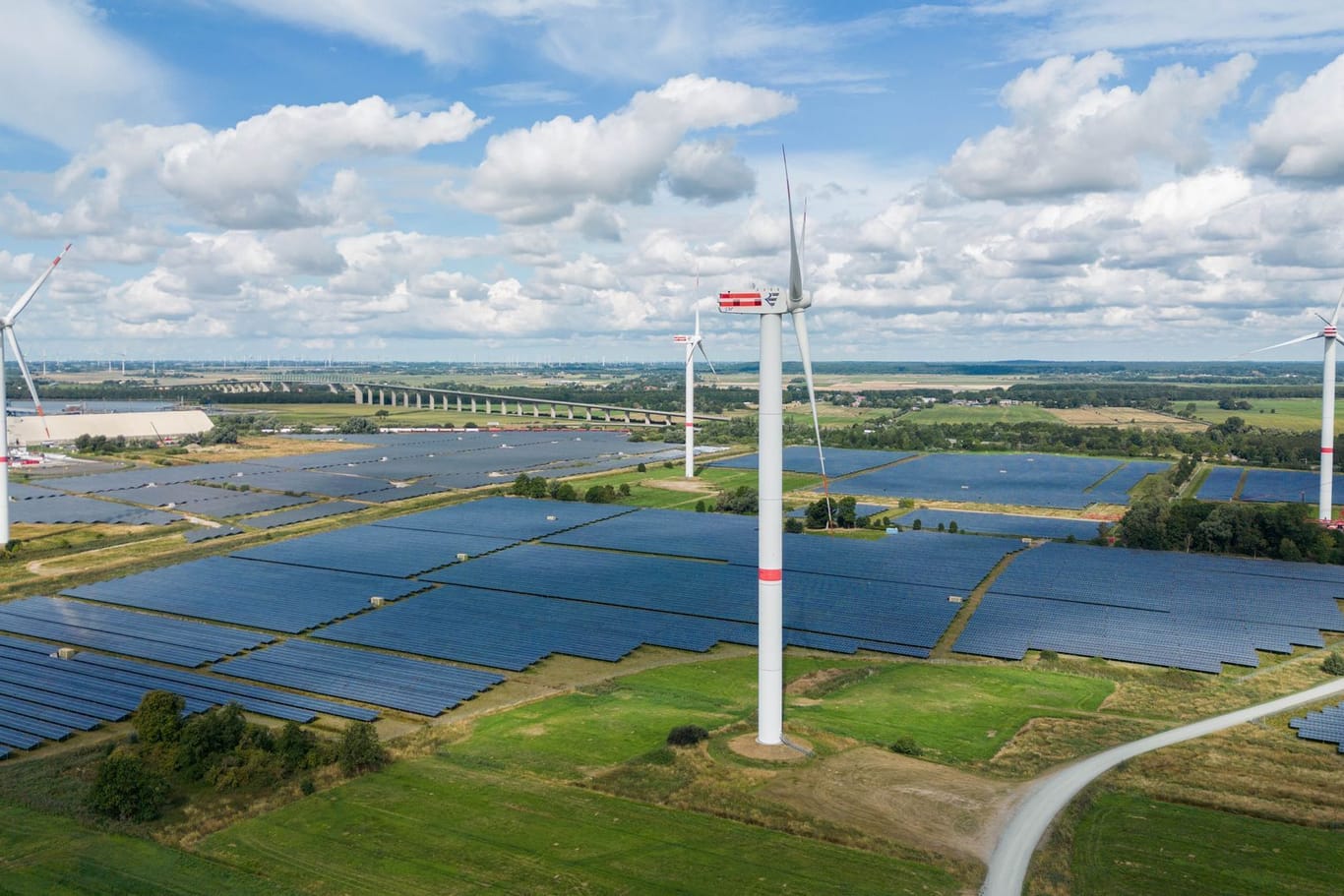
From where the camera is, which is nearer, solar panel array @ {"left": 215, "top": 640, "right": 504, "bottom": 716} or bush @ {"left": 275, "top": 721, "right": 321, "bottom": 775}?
bush @ {"left": 275, "top": 721, "right": 321, "bottom": 775}

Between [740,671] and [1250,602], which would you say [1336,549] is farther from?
[740,671]

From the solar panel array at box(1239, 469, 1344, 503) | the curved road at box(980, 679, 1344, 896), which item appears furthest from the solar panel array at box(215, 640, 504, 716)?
the solar panel array at box(1239, 469, 1344, 503)

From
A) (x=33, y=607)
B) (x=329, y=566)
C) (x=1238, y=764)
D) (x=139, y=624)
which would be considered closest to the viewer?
(x=1238, y=764)

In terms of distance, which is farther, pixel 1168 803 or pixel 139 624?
pixel 139 624

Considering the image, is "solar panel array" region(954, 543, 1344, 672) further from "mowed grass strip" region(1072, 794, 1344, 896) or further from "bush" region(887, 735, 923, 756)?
"mowed grass strip" region(1072, 794, 1344, 896)

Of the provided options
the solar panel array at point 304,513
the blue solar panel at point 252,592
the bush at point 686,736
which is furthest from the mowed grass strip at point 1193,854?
the solar panel array at point 304,513

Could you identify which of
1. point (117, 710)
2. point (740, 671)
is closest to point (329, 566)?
point (117, 710)
